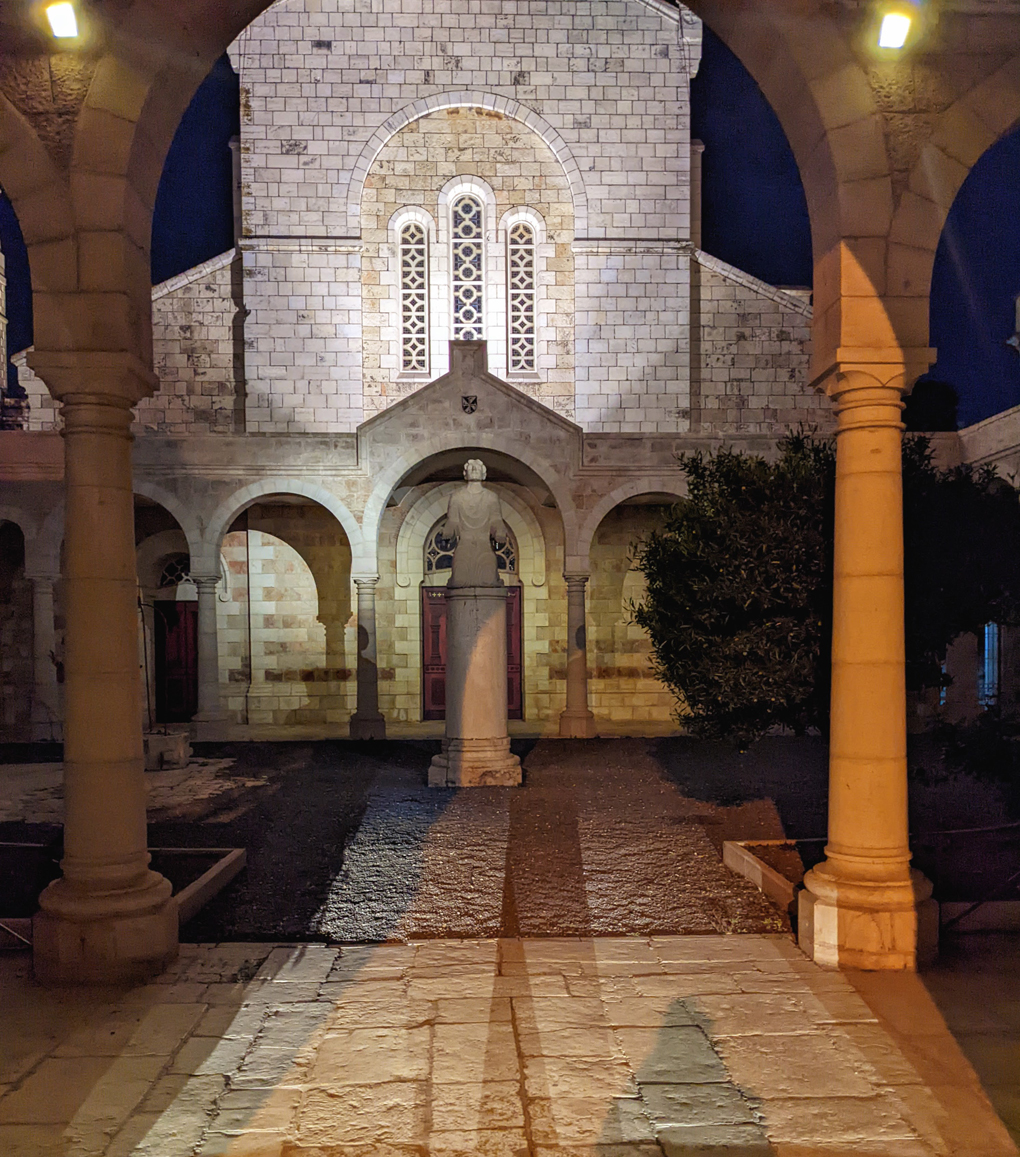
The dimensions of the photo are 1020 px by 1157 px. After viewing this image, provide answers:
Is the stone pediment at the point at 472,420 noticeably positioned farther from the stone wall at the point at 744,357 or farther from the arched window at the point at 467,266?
the stone wall at the point at 744,357

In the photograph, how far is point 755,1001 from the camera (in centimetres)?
388

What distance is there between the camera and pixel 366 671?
44.8ft

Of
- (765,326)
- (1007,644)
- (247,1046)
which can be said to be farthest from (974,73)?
(765,326)

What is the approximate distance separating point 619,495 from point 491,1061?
432 inches

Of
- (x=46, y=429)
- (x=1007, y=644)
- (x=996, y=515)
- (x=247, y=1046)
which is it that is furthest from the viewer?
(x=46, y=429)

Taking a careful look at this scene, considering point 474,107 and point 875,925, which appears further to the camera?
point 474,107

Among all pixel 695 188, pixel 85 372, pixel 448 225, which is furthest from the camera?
pixel 695 188

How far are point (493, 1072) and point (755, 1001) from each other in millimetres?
1299

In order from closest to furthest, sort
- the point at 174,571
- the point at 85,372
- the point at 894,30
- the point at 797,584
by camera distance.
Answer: the point at 894,30, the point at 85,372, the point at 797,584, the point at 174,571

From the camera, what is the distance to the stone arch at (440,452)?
1344 centimetres

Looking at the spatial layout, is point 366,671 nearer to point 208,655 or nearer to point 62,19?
point 208,655

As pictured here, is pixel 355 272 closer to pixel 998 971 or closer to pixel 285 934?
pixel 285 934

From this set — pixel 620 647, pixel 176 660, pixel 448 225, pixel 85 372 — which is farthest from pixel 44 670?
pixel 85 372

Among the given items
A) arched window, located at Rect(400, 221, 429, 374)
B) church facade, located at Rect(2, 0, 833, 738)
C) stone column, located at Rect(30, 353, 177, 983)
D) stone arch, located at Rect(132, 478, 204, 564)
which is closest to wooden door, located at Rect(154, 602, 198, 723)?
church facade, located at Rect(2, 0, 833, 738)
